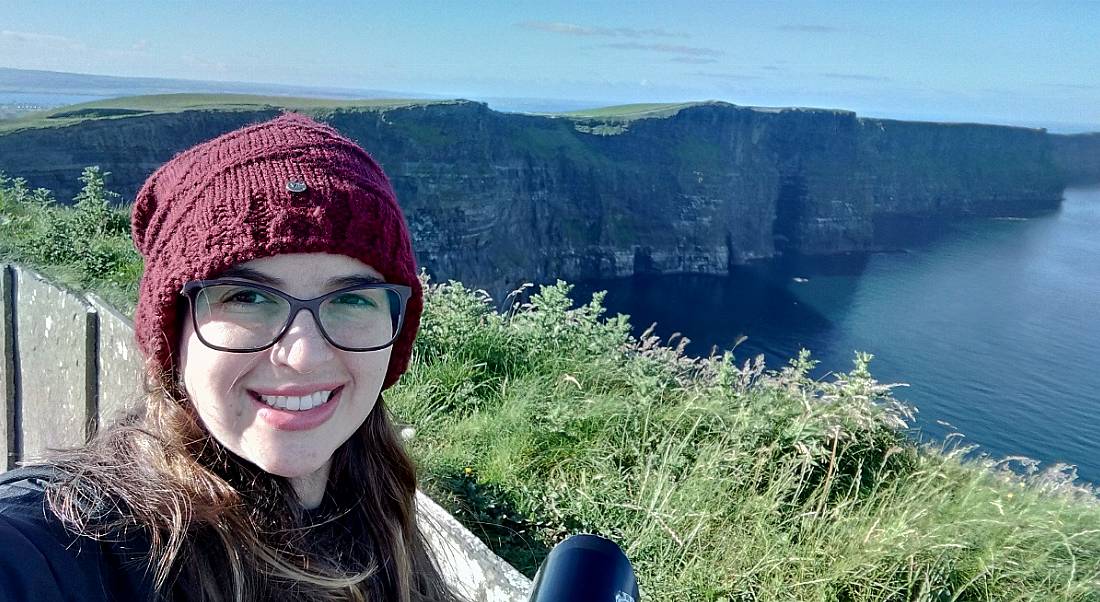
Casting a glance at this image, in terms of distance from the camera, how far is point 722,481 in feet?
12.5

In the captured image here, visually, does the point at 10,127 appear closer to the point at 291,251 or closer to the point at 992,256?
the point at 291,251

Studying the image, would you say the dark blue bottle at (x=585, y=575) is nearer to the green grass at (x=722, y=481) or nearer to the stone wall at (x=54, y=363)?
the green grass at (x=722, y=481)

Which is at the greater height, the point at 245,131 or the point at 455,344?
the point at 245,131

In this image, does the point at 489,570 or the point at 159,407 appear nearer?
the point at 159,407

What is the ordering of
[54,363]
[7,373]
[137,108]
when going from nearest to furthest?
[54,363], [7,373], [137,108]

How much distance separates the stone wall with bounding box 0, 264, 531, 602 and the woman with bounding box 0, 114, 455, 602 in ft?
8.37

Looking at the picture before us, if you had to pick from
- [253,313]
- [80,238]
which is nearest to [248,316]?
[253,313]

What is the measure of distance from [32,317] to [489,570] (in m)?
4.47

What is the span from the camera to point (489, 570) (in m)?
2.99

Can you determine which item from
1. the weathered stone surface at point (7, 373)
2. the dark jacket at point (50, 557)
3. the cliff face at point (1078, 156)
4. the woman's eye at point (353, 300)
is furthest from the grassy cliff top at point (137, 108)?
the cliff face at point (1078, 156)

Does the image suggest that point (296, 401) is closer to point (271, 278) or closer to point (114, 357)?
point (271, 278)

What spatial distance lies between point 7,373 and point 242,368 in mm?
5183

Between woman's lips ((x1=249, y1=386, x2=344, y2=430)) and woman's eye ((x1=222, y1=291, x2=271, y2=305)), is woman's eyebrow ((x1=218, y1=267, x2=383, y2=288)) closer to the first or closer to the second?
woman's eye ((x1=222, y1=291, x2=271, y2=305))

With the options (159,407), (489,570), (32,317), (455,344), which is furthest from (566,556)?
(32,317)
